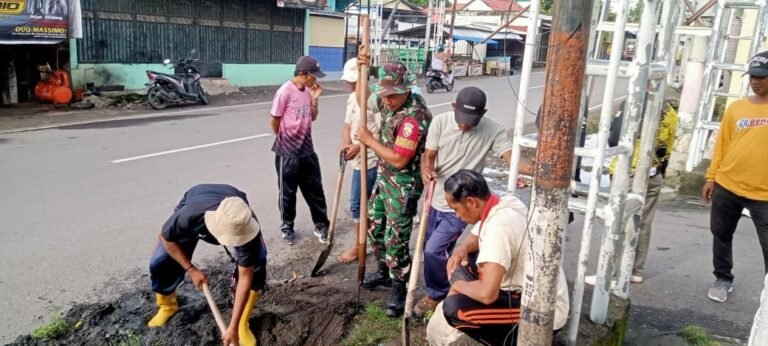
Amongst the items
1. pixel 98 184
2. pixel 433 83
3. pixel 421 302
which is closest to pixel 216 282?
pixel 421 302

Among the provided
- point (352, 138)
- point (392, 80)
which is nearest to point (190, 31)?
point (352, 138)

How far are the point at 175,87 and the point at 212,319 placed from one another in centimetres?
1038

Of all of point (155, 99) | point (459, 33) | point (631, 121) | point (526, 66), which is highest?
point (459, 33)

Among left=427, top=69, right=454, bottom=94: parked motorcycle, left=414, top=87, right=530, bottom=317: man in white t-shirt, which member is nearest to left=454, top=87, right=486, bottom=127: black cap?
left=414, top=87, right=530, bottom=317: man in white t-shirt

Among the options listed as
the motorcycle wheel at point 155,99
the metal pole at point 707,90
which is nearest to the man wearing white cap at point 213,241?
the metal pole at point 707,90

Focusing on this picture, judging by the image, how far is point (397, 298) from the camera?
→ 3793 mm

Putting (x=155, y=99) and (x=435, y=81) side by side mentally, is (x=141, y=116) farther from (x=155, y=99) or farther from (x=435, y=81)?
(x=435, y=81)

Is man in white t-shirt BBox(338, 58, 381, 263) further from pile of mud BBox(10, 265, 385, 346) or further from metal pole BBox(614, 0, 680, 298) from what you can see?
metal pole BBox(614, 0, 680, 298)

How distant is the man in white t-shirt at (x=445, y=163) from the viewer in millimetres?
3609

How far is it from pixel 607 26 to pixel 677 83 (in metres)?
12.4

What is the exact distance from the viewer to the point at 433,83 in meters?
19.5

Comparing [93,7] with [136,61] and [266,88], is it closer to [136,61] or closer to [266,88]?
[136,61]

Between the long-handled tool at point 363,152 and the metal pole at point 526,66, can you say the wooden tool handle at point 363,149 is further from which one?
the metal pole at point 526,66

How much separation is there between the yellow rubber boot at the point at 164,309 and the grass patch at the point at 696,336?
316cm
